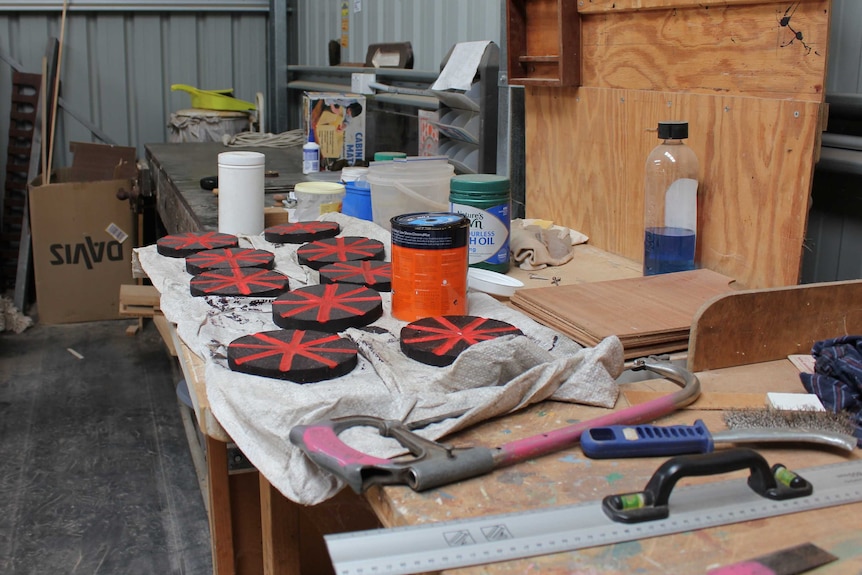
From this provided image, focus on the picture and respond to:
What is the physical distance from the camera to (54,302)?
3.86 metres

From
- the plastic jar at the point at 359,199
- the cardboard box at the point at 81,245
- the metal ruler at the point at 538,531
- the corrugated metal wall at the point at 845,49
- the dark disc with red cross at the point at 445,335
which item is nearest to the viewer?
the metal ruler at the point at 538,531

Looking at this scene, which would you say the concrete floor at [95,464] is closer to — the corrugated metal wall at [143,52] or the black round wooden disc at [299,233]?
the black round wooden disc at [299,233]

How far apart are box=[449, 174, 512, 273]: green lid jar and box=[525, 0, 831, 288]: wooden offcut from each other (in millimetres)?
278

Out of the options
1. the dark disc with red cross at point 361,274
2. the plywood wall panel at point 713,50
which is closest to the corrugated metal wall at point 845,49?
the plywood wall panel at point 713,50

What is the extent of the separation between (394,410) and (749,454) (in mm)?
357

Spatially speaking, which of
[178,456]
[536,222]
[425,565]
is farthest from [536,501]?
[178,456]

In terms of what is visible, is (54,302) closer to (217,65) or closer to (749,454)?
(217,65)

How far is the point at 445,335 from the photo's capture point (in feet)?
3.46

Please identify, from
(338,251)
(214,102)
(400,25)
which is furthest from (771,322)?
(214,102)

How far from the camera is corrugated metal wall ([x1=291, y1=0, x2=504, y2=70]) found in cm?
256

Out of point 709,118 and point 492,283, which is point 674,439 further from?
point 709,118

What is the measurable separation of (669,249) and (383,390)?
68cm

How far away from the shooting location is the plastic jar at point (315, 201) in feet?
5.97

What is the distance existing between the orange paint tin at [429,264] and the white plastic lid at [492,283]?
172mm
